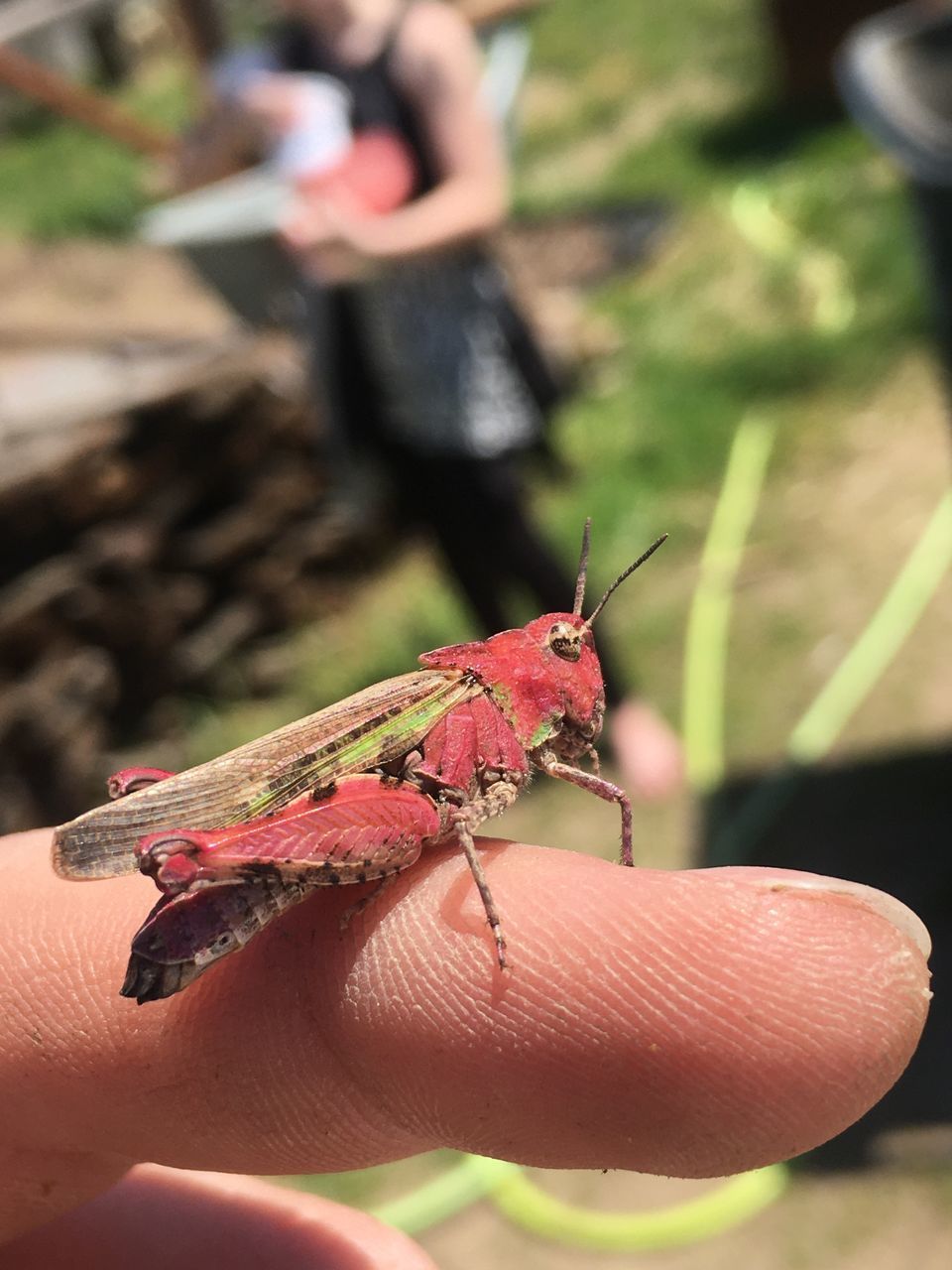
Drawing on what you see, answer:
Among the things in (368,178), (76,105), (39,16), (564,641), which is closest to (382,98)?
(368,178)

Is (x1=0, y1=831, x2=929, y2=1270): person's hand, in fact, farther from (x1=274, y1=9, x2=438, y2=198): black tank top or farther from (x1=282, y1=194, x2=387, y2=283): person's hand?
(x1=274, y1=9, x2=438, y2=198): black tank top

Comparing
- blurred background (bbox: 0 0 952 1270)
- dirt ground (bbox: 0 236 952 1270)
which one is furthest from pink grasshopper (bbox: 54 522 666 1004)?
blurred background (bbox: 0 0 952 1270)

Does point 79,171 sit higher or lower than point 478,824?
lower

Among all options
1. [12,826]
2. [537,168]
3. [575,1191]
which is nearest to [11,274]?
[12,826]

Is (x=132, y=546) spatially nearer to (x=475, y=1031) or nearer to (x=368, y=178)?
(x=368, y=178)

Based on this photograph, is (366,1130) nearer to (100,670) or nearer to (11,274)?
A: (100,670)

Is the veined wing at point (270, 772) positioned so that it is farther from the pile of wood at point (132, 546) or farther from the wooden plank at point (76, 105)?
the wooden plank at point (76, 105)
